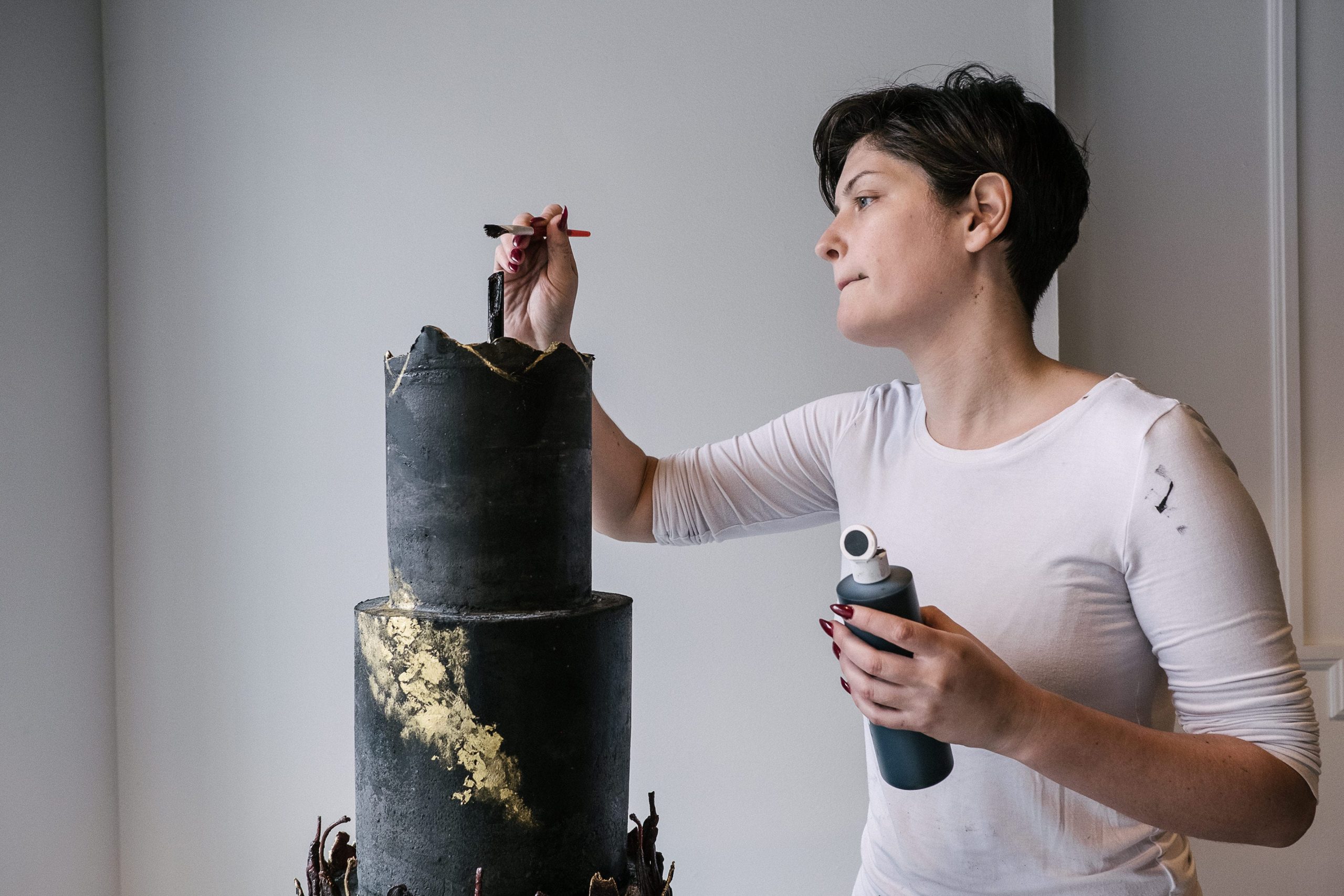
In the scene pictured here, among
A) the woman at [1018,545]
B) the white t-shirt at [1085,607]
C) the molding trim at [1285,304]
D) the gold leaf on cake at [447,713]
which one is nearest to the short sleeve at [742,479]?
the woman at [1018,545]

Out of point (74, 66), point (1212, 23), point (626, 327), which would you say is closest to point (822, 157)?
point (626, 327)

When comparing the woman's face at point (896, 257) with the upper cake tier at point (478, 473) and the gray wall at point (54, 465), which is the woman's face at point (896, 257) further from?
the gray wall at point (54, 465)

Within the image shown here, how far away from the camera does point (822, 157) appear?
1.16 meters

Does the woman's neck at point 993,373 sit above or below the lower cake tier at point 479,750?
above

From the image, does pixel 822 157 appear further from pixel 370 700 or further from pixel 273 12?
pixel 273 12

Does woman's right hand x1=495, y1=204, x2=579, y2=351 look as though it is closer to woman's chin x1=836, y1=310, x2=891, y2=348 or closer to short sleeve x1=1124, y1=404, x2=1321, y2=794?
woman's chin x1=836, y1=310, x2=891, y2=348

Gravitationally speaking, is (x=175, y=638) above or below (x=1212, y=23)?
below

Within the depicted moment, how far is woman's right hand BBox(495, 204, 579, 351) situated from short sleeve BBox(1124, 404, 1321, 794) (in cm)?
63

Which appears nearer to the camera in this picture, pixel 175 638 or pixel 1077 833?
pixel 1077 833

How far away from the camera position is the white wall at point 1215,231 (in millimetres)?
1681

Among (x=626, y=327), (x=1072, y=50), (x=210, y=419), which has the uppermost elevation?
(x=1072, y=50)

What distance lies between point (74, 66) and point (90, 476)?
0.80 m

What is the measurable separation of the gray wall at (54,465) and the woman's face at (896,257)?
1504mm

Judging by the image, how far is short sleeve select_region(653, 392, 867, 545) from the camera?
119cm
